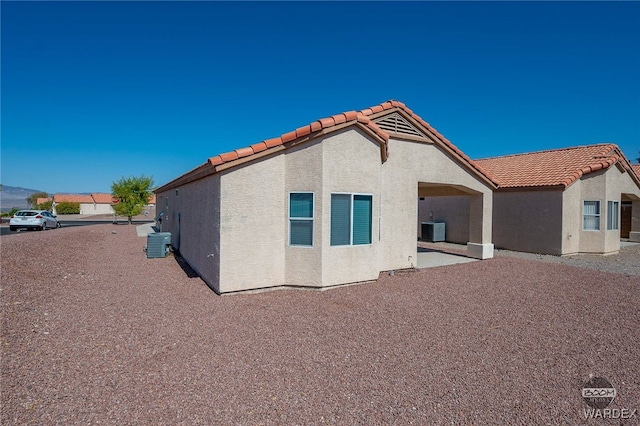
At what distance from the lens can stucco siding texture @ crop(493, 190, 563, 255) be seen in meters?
15.0

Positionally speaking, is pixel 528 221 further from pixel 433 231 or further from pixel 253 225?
pixel 253 225

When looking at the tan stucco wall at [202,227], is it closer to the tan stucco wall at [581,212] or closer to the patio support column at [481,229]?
the patio support column at [481,229]

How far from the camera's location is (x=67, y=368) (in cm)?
441

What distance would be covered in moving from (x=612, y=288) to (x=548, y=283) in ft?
4.65

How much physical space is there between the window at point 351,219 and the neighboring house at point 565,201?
388 inches

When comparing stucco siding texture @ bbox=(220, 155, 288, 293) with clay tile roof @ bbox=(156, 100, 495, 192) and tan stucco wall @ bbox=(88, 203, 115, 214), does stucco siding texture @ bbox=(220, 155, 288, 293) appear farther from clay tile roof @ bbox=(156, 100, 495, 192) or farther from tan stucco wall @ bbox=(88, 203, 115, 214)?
tan stucco wall @ bbox=(88, 203, 115, 214)

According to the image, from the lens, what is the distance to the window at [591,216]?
15.6 meters

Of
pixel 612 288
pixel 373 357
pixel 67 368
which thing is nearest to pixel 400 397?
pixel 373 357

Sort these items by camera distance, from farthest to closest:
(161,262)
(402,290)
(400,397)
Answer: (161,262) < (402,290) < (400,397)

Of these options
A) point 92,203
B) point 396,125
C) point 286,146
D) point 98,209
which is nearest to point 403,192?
point 396,125

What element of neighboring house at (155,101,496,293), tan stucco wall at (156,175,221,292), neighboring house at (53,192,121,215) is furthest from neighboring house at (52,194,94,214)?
neighboring house at (155,101,496,293)

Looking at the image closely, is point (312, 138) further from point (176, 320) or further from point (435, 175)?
point (435, 175)

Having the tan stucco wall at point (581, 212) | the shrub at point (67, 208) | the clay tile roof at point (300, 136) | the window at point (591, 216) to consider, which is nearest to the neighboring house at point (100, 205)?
the shrub at point (67, 208)

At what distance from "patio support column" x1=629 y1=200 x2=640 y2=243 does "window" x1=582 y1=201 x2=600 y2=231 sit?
749 centimetres
